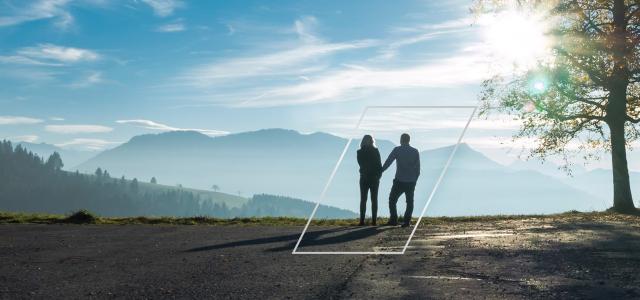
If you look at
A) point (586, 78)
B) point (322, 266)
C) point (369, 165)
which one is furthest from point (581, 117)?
point (322, 266)

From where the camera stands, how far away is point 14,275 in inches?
344

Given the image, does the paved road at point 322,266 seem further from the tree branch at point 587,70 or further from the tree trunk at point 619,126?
the tree branch at point 587,70

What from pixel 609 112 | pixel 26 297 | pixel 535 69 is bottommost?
pixel 26 297

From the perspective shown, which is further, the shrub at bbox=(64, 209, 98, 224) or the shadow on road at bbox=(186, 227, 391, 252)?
the shrub at bbox=(64, 209, 98, 224)

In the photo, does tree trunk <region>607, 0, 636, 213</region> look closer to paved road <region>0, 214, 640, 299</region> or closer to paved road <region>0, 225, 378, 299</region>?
paved road <region>0, 214, 640, 299</region>

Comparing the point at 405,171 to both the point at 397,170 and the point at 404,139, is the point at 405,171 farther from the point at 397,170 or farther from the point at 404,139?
the point at 404,139

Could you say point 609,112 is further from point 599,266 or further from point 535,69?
point 599,266

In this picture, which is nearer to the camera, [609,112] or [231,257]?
[231,257]

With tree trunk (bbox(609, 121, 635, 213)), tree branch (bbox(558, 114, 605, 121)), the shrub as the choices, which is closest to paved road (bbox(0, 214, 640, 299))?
the shrub

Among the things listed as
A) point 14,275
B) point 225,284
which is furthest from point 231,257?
point 14,275

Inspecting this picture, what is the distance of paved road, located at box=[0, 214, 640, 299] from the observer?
24.3ft

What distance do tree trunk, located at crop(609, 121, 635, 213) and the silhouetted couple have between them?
1373 cm

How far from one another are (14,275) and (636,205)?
27.1m

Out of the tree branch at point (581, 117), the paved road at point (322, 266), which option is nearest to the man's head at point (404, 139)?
the paved road at point (322, 266)
